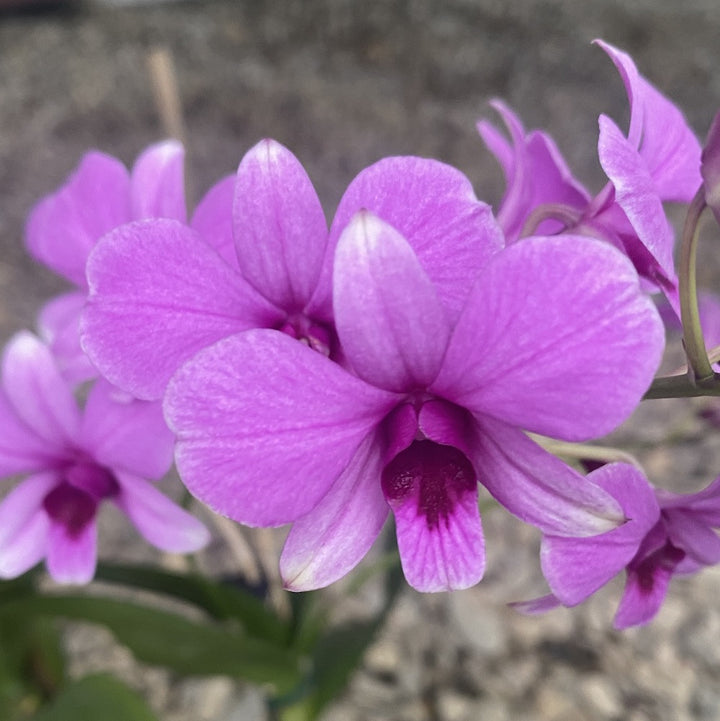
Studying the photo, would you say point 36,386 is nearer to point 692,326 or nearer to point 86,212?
point 86,212

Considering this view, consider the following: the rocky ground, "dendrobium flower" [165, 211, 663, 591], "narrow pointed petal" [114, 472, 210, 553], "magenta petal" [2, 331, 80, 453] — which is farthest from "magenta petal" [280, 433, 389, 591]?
the rocky ground

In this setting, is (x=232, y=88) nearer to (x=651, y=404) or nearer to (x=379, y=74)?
(x=379, y=74)

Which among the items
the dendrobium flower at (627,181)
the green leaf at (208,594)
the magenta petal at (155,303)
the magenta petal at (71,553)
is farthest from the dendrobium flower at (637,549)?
the green leaf at (208,594)

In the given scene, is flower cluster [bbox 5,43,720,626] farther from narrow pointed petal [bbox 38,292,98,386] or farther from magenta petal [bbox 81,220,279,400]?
narrow pointed petal [bbox 38,292,98,386]

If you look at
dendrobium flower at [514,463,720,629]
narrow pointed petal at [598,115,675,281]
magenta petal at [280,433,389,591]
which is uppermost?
narrow pointed petal at [598,115,675,281]

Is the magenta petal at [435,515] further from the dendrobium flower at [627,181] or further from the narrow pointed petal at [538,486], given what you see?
the dendrobium flower at [627,181]

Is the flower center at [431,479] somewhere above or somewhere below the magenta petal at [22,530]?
above
